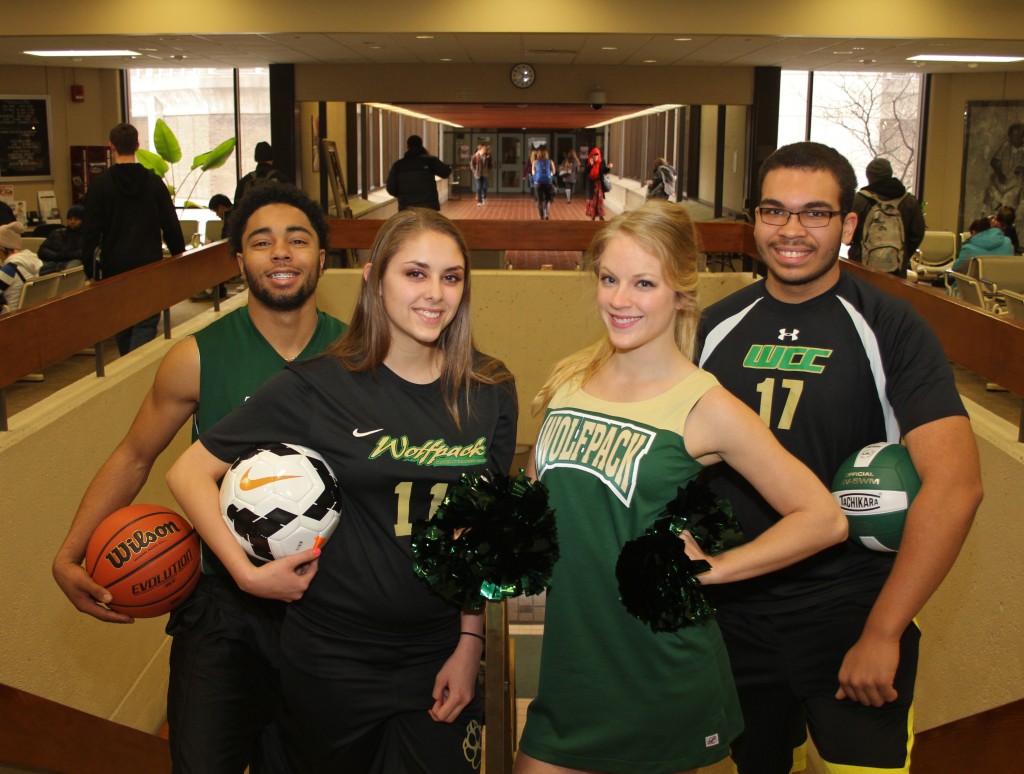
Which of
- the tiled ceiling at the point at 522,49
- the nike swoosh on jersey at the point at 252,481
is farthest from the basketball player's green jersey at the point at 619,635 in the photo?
the tiled ceiling at the point at 522,49

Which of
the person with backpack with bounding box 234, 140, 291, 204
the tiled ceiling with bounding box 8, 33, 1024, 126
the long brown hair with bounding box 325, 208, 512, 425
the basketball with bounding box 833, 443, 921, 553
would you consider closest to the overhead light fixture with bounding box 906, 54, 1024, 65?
the tiled ceiling with bounding box 8, 33, 1024, 126

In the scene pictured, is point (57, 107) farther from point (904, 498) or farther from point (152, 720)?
point (904, 498)

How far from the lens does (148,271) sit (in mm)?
4145

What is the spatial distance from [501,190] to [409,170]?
24455 millimetres

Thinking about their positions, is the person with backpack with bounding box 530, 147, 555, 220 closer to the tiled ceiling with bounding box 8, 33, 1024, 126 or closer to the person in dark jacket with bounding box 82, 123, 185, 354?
the tiled ceiling with bounding box 8, 33, 1024, 126

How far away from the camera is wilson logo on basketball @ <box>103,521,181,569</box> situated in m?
2.23

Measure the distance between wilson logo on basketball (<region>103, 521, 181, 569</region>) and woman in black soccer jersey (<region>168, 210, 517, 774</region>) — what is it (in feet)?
1.15

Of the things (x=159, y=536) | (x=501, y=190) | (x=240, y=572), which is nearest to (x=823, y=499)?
(x=240, y=572)

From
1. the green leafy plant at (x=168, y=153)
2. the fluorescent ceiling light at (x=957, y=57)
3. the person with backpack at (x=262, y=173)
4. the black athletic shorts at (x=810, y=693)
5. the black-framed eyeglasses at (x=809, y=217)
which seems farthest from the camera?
the green leafy plant at (x=168, y=153)

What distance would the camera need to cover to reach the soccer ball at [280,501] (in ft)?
6.06

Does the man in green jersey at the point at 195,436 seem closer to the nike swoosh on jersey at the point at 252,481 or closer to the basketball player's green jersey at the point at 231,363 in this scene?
the basketball player's green jersey at the point at 231,363

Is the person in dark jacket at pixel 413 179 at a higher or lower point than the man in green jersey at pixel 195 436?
higher

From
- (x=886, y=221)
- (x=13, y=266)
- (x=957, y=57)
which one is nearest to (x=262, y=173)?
(x=13, y=266)

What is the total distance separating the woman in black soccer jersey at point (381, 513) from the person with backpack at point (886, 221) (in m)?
6.47
